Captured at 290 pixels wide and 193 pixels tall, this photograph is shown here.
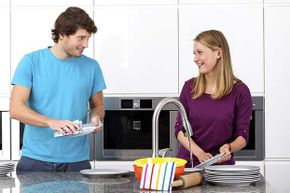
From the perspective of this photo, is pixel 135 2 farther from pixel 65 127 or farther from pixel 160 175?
pixel 160 175

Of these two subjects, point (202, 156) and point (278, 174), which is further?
point (278, 174)

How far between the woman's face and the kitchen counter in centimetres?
66

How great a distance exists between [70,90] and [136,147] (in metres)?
1.30

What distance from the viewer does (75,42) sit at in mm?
2916

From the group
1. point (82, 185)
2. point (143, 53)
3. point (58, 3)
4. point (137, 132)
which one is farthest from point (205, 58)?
point (58, 3)

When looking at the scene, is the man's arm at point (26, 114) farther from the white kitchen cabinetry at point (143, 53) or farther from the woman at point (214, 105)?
the white kitchen cabinetry at point (143, 53)

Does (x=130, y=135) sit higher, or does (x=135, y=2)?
(x=135, y=2)

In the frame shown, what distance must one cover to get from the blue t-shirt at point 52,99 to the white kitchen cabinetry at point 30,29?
3.98 ft

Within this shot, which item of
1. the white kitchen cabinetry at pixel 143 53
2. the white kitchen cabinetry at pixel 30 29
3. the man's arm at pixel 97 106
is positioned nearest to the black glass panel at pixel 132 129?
the white kitchen cabinetry at pixel 143 53

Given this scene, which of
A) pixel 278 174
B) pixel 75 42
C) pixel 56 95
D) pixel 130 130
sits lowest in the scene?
pixel 278 174

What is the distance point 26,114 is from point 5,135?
1431 millimetres

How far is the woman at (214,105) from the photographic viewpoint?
2922 mm

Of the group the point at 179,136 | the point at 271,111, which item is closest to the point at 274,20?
the point at 271,111

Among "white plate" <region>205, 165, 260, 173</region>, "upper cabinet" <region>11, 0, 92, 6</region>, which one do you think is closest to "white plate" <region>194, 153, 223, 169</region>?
"white plate" <region>205, 165, 260, 173</region>
